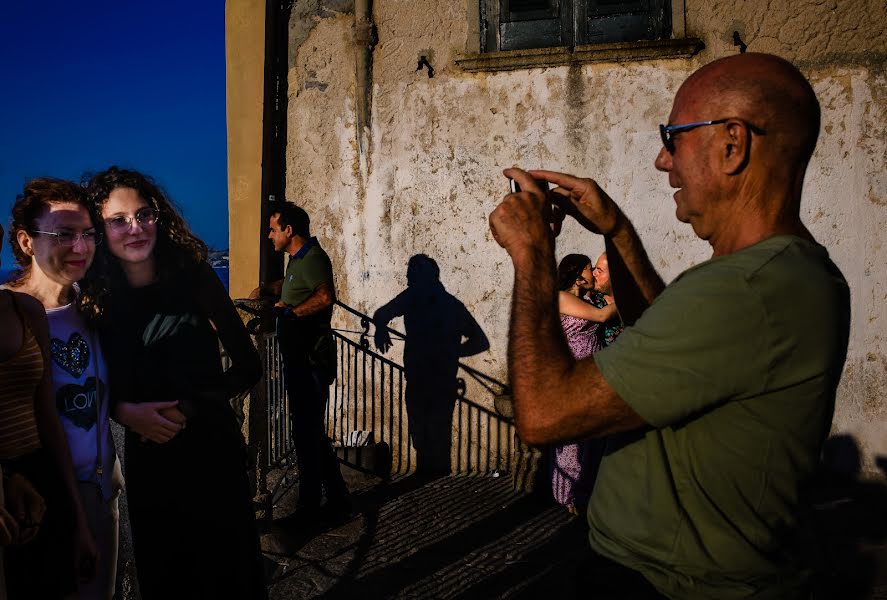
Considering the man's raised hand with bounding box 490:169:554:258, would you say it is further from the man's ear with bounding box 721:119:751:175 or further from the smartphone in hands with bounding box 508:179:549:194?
the man's ear with bounding box 721:119:751:175

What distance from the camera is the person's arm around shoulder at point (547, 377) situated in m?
1.22

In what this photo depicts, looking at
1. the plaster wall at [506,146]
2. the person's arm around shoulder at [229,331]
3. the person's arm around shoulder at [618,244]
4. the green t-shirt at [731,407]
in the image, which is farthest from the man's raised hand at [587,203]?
the plaster wall at [506,146]

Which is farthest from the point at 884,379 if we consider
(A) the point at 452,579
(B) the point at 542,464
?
(A) the point at 452,579

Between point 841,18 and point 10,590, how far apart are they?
22.6 feet

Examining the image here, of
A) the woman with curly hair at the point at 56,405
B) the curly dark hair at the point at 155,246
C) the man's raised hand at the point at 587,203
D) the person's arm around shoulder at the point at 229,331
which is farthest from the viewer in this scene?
the person's arm around shoulder at the point at 229,331

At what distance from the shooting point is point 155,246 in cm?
264

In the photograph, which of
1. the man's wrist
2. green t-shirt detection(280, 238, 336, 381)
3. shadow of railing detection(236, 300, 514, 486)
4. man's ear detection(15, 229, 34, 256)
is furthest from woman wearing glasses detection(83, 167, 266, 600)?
shadow of railing detection(236, 300, 514, 486)

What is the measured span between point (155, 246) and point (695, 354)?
7.60 feet

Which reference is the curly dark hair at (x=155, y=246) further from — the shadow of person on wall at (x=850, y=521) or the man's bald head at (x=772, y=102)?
the shadow of person on wall at (x=850, y=521)

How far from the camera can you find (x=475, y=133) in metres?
5.89

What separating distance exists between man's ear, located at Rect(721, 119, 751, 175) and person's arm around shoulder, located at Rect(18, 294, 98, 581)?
227cm

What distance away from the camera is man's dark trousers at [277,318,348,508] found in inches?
183

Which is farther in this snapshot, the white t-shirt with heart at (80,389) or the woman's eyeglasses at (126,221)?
the woman's eyeglasses at (126,221)

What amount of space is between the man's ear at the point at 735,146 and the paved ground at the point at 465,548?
288 centimetres
